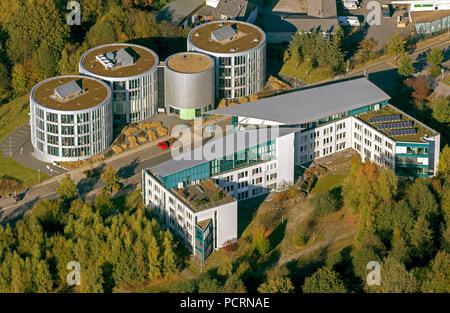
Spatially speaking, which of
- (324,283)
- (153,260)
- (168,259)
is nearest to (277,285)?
(324,283)

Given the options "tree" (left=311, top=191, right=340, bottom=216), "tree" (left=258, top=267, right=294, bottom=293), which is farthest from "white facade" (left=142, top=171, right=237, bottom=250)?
"tree" (left=258, top=267, right=294, bottom=293)

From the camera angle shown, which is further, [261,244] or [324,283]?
[261,244]

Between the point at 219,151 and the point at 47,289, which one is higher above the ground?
the point at 219,151

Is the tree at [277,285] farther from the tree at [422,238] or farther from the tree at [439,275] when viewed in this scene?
the tree at [422,238]

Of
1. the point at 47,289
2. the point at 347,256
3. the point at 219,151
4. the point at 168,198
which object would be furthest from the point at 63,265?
the point at 347,256

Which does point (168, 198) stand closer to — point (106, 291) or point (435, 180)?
point (106, 291)

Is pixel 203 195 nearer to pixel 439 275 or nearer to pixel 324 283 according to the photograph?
pixel 324 283

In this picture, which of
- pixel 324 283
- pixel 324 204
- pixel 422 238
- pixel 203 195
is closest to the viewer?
pixel 324 283

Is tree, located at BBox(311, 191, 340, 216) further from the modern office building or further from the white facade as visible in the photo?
the white facade

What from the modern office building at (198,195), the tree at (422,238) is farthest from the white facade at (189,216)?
the tree at (422,238)
